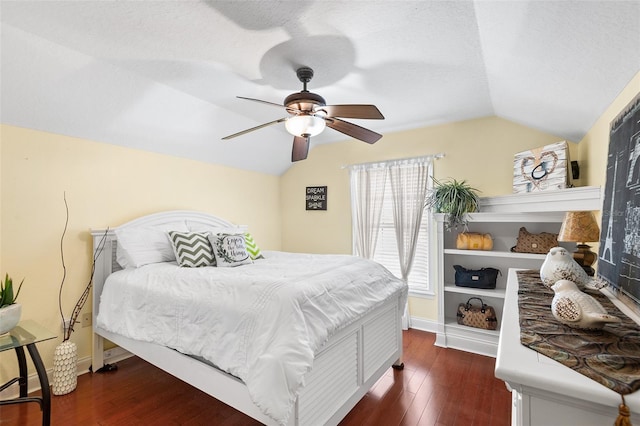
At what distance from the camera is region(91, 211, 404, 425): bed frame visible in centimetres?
166

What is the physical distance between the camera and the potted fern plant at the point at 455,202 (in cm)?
305

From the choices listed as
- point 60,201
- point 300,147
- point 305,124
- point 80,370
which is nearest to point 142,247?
point 60,201

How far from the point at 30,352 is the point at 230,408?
132 cm

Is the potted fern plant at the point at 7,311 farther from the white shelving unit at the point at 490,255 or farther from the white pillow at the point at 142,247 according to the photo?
the white shelving unit at the point at 490,255

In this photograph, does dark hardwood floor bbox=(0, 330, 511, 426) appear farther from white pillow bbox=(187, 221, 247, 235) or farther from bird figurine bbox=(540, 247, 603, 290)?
white pillow bbox=(187, 221, 247, 235)

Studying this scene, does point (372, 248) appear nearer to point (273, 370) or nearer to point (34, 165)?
point (273, 370)

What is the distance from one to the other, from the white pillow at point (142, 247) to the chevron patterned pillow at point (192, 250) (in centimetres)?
15

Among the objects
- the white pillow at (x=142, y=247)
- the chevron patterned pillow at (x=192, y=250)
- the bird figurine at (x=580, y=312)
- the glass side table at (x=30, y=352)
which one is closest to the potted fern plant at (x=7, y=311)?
the glass side table at (x=30, y=352)

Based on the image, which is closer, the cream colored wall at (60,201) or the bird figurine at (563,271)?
the bird figurine at (563,271)

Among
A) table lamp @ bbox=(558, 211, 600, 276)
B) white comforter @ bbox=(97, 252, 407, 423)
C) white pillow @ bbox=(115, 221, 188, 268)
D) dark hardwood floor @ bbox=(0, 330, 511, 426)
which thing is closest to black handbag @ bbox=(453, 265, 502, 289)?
dark hardwood floor @ bbox=(0, 330, 511, 426)

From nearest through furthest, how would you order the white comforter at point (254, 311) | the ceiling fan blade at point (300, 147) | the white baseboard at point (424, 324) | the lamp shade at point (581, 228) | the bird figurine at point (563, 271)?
the bird figurine at point (563, 271)
the white comforter at point (254, 311)
the lamp shade at point (581, 228)
the ceiling fan blade at point (300, 147)
the white baseboard at point (424, 324)

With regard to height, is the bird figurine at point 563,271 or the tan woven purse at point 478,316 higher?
the bird figurine at point 563,271

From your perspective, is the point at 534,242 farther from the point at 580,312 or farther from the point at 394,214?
the point at 580,312

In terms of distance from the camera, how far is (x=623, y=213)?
1244mm
